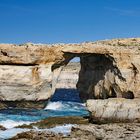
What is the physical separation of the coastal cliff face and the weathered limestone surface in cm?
1528

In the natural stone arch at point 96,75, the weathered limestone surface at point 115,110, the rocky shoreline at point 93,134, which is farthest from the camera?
the natural stone arch at point 96,75

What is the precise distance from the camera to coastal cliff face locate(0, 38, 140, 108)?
181 ft

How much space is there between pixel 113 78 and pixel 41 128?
23.1 m

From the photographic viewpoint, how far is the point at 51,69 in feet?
192

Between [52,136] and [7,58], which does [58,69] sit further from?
[52,136]

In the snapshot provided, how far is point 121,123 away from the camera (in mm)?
40000

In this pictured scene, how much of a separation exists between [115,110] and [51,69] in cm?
1894

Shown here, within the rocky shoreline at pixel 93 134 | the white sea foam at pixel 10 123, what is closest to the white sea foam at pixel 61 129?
the rocky shoreline at pixel 93 134

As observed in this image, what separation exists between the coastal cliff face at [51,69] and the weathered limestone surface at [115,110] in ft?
50.1

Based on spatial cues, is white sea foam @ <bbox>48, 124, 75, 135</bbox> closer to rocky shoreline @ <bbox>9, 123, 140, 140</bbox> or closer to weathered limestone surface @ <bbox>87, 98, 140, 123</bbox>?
rocky shoreline @ <bbox>9, 123, 140, 140</bbox>

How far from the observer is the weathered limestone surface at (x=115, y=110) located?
4047cm

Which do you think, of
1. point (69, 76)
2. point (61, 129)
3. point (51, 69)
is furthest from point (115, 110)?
point (69, 76)

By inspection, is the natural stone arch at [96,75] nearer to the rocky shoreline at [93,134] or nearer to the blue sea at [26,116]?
the blue sea at [26,116]

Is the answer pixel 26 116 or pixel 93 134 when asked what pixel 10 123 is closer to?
pixel 26 116
